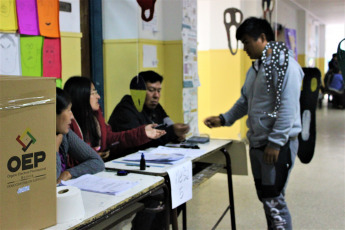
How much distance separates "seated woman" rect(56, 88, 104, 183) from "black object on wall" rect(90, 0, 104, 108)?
1.15 metres

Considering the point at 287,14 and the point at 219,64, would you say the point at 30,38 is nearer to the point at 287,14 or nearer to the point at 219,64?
the point at 219,64

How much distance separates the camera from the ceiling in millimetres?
9227

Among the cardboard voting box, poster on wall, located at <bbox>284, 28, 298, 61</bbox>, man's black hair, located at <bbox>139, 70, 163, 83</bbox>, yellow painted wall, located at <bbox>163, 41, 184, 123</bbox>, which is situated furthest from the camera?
poster on wall, located at <bbox>284, 28, 298, 61</bbox>

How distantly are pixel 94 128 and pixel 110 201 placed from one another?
1.05 metres

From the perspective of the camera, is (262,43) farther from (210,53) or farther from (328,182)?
(210,53)

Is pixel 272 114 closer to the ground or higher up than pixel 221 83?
closer to the ground

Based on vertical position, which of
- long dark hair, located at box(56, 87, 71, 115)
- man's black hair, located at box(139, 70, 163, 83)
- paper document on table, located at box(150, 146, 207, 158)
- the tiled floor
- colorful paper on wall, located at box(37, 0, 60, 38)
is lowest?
the tiled floor

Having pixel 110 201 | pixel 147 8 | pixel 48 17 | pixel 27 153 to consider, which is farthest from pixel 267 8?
pixel 27 153

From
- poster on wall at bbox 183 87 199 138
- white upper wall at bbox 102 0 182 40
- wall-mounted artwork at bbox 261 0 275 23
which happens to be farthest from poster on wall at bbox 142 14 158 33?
wall-mounted artwork at bbox 261 0 275 23

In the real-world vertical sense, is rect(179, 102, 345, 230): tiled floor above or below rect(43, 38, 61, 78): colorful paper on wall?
below

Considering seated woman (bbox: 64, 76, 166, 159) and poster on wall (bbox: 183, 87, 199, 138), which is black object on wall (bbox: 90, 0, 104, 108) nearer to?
seated woman (bbox: 64, 76, 166, 159)

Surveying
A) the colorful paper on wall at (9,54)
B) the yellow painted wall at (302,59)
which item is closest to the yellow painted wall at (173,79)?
the colorful paper on wall at (9,54)

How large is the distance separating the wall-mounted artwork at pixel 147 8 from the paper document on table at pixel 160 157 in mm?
1397

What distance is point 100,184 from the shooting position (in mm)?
1751
